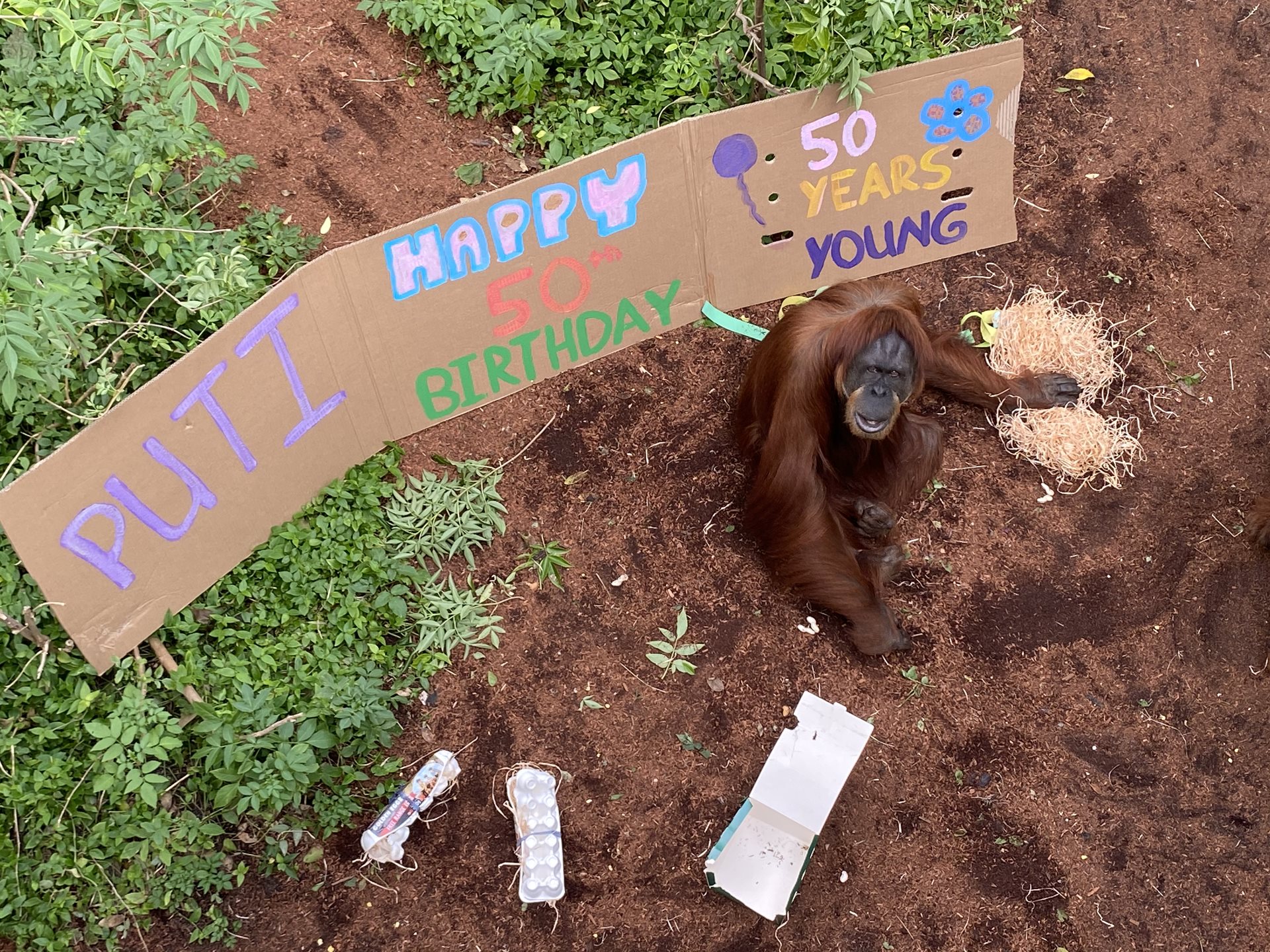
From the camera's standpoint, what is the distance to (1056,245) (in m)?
4.25

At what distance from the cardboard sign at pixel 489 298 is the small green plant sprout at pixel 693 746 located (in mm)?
1480

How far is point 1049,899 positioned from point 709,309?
245 centimetres

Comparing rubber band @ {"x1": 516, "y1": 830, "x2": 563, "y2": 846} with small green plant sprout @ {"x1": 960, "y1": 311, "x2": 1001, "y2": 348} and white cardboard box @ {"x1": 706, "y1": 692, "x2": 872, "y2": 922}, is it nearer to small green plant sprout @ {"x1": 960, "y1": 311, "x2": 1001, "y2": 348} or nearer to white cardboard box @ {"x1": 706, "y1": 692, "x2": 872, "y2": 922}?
white cardboard box @ {"x1": 706, "y1": 692, "x2": 872, "y2": 922}

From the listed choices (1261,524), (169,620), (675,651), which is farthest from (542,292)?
(1261,524)

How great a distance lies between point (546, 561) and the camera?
3414mm

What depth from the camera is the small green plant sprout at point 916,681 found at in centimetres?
329

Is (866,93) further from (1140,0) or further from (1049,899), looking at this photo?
(1049,899)

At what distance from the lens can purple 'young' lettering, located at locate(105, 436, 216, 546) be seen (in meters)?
2.75

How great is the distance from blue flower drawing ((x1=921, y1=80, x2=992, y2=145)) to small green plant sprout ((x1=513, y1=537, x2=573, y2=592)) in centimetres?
222

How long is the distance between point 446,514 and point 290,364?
0.77m

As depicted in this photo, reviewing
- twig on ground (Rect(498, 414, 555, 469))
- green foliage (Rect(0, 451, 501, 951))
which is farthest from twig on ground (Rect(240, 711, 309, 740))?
twig on ground (Rect(498, 414, 555, 469))

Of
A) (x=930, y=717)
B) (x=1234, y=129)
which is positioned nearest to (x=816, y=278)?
(x=930, y=717)

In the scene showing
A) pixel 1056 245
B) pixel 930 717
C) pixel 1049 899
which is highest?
pixel 1056 245

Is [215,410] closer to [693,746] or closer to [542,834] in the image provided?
[542,834]
